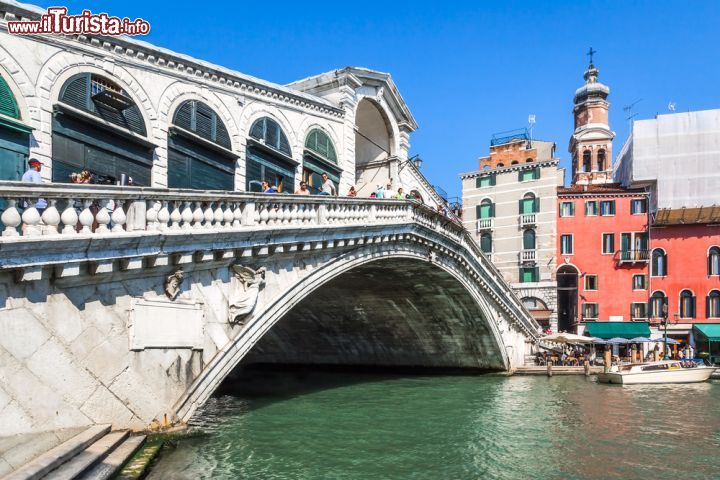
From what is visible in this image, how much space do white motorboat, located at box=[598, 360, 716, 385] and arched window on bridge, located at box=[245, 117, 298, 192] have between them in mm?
14470

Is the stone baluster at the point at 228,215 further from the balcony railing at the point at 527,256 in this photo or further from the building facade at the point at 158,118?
the balcony railing at the point at 527,256

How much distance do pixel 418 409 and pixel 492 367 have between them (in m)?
9.94

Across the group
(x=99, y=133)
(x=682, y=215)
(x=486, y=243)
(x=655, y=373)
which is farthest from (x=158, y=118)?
(x=682, y=215)

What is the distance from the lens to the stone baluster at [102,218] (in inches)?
269

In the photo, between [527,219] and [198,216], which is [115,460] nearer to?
[198,216]

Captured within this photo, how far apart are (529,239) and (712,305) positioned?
32.0 ft

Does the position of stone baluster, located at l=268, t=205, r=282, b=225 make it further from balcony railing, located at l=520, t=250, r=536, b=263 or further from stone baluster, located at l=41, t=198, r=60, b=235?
balcony railing, located at l=520, t=250, r=536, b=263

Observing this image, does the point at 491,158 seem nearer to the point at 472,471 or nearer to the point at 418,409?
the point at 418,409

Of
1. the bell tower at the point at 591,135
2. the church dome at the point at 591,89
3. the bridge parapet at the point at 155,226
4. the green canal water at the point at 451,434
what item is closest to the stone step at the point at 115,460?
the green canal water at the point at 451,434

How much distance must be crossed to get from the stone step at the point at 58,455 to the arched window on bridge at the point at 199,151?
5212mm

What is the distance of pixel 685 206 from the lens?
2933 centimetres

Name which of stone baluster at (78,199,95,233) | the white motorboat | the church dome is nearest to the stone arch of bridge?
stone baluster at (78,199,95,233)

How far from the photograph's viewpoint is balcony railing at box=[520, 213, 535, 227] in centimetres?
3195

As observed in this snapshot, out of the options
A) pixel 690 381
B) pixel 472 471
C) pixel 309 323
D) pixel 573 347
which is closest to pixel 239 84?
pixel 472 471
